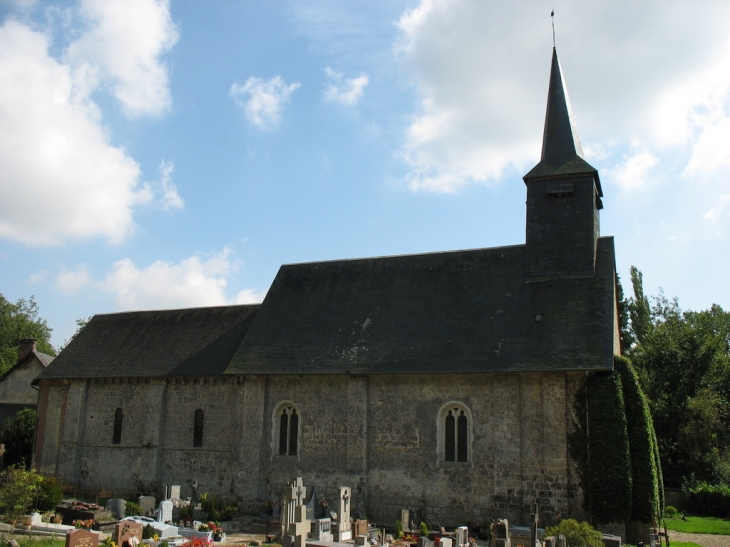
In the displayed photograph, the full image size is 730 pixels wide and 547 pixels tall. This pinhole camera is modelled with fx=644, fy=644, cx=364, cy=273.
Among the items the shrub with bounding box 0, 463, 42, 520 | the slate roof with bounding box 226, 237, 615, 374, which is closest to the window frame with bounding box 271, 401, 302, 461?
the slate roof with bounding box 226, 237, 615, 374

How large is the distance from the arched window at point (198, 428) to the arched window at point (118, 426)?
3.76 m

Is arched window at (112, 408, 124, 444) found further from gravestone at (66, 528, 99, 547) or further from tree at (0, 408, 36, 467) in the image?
gravestone at (66, 528, 99, 547)

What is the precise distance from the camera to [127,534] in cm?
1534

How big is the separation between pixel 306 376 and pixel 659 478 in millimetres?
12473

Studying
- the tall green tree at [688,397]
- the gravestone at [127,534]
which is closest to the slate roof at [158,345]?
the gravestone at [127,534]

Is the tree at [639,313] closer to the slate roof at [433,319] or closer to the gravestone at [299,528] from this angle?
the slate roof at [433,319]

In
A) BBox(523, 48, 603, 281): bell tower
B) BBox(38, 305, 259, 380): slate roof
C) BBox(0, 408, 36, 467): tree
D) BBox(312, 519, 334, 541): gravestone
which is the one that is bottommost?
BBox(312, 519, 334, 541): gravestone

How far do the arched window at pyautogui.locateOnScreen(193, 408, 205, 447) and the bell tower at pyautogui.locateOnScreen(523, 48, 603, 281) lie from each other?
A: 1387 cm

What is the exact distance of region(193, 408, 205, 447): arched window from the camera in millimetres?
25469

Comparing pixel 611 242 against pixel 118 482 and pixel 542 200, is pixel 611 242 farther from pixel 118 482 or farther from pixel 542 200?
pixel 118 482

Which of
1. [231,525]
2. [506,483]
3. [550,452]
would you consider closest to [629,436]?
[550,452]

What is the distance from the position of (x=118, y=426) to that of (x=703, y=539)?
74.2ft

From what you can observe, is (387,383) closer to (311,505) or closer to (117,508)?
(311,505)

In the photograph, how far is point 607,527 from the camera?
61.4ft
